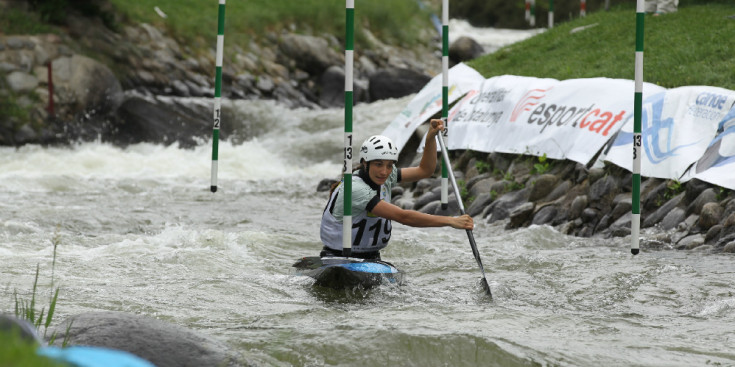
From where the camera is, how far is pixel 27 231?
31.2 ft

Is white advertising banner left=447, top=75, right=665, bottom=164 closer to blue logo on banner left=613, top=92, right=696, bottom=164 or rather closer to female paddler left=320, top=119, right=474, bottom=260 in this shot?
blue logo on banner left=613, top=92, right=696, bottom=164

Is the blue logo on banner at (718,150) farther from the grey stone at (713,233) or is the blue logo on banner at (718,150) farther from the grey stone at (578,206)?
the grey stone at (578,206)

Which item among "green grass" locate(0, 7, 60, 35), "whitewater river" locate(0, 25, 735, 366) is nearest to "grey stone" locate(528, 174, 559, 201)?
"whitewater river" locate(0, 25, 735, 366)

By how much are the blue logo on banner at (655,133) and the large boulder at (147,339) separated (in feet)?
21.0

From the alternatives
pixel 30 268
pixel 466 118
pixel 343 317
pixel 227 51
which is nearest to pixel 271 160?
pixel 466 118

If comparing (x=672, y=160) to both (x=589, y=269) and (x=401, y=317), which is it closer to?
(x=589, y=269)

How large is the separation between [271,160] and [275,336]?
39.7 feet

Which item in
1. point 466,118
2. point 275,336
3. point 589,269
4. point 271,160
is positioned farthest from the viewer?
point 271,160

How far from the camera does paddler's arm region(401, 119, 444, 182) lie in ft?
24.5

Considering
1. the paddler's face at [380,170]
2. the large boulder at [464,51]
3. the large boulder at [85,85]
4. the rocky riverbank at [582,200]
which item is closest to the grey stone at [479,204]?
the rocky riverbank at [582,200]

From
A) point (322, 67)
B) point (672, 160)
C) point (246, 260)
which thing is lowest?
point (246, 260)

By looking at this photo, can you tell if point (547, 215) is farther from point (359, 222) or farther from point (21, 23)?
point (21, 23)

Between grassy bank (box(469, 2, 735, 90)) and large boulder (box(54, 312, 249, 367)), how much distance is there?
785cm

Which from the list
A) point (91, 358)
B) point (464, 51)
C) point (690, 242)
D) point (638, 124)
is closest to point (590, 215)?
point (690, 242)
